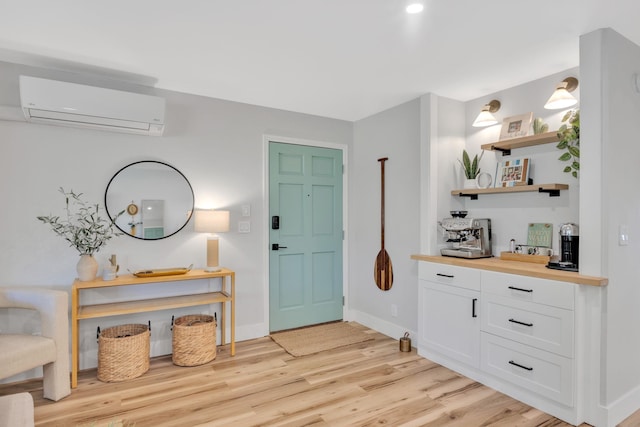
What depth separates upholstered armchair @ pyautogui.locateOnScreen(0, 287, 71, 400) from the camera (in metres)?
2.29

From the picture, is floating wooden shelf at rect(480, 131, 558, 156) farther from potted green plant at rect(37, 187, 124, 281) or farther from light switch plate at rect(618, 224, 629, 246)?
potted green plant at rect(37, 187, 124, 281)

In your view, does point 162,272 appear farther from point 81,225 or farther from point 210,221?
point 81,225

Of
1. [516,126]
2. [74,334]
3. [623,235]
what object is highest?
[516,126]

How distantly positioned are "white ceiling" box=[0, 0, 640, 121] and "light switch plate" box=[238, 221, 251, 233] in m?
1.24

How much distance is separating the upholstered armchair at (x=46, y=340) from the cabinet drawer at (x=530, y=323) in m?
2.93

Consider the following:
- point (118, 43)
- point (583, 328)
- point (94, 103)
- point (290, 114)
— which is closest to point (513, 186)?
point (583, 328)

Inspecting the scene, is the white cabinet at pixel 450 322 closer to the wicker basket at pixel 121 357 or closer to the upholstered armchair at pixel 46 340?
the wicker basket at pixel 121 357

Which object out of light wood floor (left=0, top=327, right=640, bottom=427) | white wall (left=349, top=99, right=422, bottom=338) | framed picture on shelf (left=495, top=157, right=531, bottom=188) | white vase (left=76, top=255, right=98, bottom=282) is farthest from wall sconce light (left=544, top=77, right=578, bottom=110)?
white vase (left=76, top=255, right=98, bottom=282)

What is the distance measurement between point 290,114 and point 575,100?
2480 millimetres

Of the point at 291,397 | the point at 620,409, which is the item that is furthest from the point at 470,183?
the point at 291,397

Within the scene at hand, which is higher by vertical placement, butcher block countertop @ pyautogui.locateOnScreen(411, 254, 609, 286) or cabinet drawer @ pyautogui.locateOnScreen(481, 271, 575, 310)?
butcher block countertop @ pyautogui.locateOnScreen(411, 254, 609, 286)

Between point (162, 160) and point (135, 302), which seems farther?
point (162, 160)

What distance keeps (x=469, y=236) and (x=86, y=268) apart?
3.01 metres

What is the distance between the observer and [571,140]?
8.11ft
